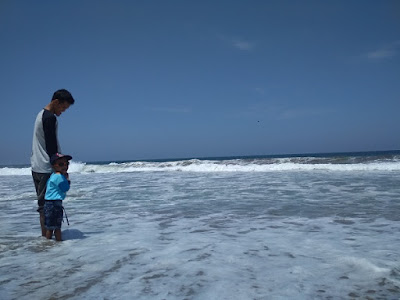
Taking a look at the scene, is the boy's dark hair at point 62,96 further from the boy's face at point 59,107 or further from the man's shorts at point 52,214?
the man's shorts at point 52,214

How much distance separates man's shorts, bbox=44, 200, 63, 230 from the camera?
12.1 ft

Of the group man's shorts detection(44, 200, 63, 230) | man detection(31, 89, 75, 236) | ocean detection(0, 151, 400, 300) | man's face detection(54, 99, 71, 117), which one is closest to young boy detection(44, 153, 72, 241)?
man's shorts detection(44, 200, 63, 230)

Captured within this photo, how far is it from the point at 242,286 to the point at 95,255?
1679mm

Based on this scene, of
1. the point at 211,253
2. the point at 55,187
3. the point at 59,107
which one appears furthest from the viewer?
the point at 59,107

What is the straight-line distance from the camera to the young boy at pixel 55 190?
370 cm

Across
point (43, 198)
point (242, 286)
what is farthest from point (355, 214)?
point (43, 198)

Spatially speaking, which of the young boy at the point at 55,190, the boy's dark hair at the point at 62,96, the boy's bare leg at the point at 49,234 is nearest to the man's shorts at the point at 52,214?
the young boy at the point at 55,190

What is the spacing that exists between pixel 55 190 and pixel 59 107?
103 centimetres

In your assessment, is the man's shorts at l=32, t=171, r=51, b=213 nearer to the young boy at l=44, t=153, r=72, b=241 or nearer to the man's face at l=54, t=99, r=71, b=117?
the young boy at l=44, t=153, r=72, b=241

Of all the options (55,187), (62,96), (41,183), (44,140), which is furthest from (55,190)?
(62,96)

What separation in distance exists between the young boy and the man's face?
54cm

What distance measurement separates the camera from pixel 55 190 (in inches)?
146

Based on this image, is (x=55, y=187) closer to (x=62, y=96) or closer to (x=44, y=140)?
(x=44, y=140)

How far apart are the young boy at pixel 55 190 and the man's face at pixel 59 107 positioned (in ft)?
1.78
